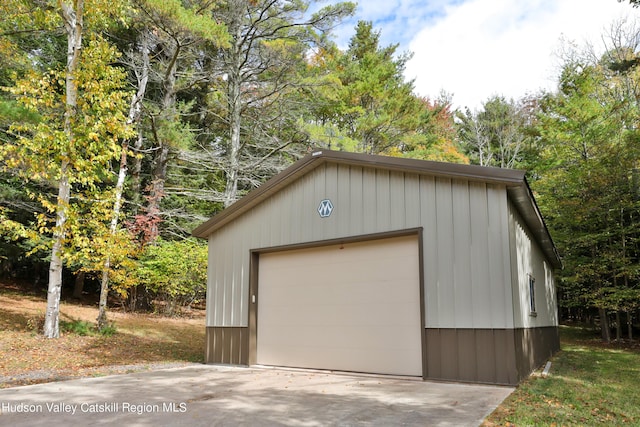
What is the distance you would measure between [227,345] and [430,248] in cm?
464

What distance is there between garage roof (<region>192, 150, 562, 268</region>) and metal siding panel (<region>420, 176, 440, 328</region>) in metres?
0.27

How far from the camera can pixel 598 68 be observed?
1925 centimetres

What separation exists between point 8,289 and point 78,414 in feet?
52.4

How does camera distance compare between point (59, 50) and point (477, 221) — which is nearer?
point (477, 221)

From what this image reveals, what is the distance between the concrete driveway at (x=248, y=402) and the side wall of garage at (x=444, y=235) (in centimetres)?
47

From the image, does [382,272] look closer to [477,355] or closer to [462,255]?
[462,255]

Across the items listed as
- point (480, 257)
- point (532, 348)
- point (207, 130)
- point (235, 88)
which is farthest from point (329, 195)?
point (207, 130)

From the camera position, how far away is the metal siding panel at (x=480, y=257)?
5.97m

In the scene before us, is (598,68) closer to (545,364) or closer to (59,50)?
(545,364)

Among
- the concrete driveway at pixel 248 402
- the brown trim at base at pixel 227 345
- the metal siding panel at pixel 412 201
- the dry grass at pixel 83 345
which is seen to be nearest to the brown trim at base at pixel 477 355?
the concrete driveway at pixel 248 402

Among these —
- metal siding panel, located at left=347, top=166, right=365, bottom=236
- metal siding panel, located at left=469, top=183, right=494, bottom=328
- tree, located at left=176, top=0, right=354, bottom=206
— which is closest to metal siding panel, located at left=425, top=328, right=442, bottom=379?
metal siding panel, located at left=469, top=183, right=494, bottom=328

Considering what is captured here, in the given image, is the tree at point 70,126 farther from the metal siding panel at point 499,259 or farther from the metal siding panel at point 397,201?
the metal siding panel at point 499,259

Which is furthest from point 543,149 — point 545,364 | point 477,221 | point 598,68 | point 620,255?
point 477,221

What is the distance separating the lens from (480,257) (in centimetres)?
611
